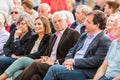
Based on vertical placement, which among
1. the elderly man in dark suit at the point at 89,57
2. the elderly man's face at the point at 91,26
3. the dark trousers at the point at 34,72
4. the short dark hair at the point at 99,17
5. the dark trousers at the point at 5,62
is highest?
the short dark hair at the point at 99,17

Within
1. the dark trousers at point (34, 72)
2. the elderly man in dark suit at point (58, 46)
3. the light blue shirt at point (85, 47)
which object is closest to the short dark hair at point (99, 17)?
the light blue shirt at point (85, 47)

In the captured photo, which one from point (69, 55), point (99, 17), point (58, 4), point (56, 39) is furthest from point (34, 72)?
point (58, 4)

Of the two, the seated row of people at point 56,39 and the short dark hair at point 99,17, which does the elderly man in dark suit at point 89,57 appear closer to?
the short dark hair at point 99,17

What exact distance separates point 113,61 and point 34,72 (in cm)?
115

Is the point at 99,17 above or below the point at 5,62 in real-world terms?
above

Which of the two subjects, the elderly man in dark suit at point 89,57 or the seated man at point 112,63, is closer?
the seated man at point 112,63

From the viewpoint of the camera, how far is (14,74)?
19.4 ft

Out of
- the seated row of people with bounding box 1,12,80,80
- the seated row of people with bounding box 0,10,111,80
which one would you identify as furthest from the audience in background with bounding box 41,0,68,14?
the seated row of people with bounding box 0,10,111,80

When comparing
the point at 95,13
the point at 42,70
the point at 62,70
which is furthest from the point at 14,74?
the point at 95,13

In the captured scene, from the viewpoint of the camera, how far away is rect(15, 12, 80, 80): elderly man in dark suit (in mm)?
5531

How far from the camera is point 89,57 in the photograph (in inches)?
205

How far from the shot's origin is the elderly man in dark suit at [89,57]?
514 cm

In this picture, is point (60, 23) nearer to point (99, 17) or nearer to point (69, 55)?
point (69, 55)

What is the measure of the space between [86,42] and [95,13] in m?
0.41
